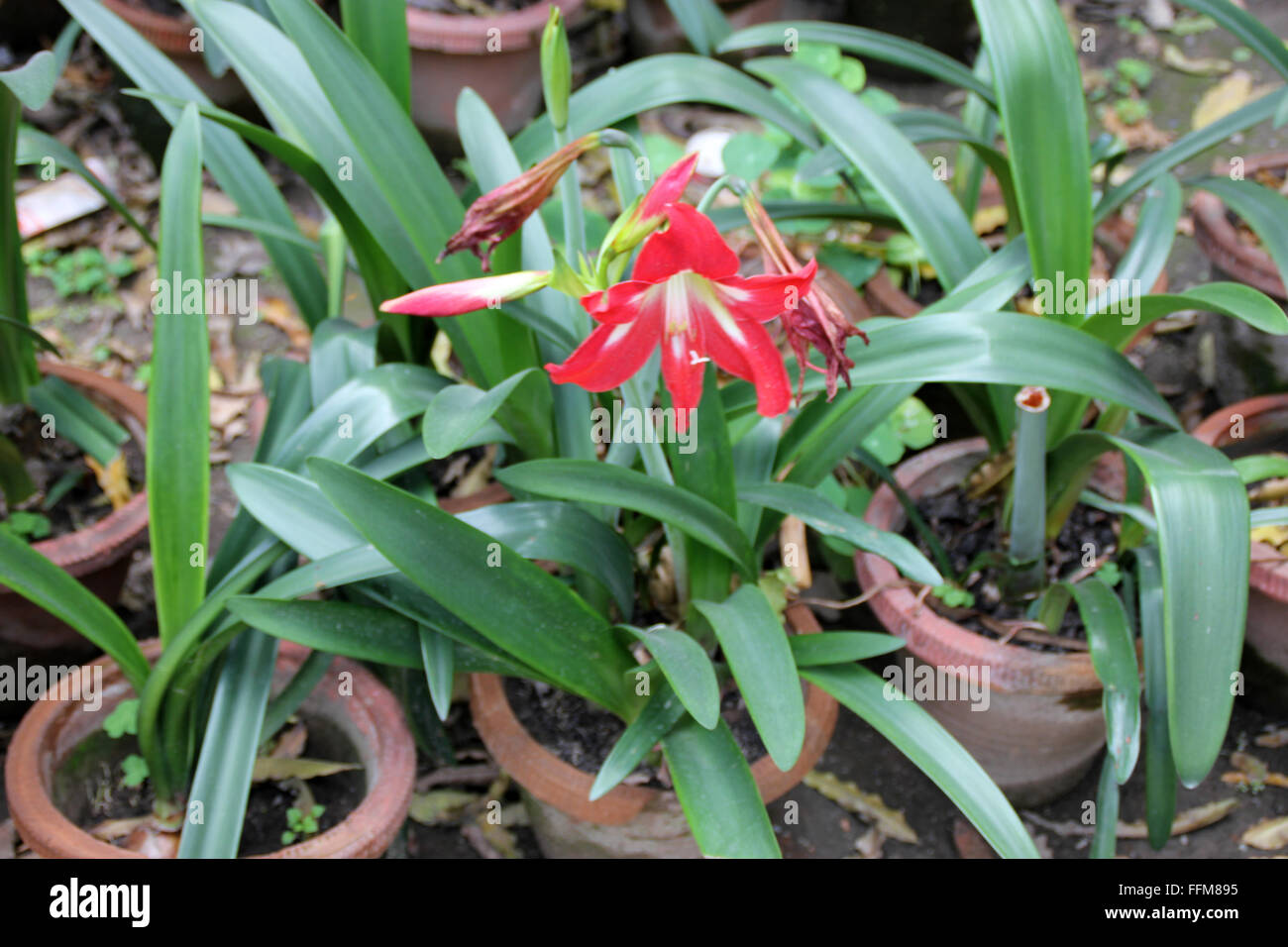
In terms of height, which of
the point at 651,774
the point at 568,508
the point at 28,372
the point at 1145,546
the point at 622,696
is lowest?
the point at 651,774

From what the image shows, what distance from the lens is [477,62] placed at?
2854 mm

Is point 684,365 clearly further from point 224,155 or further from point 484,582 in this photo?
point 224,155

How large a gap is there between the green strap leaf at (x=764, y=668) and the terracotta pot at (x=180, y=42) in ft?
6.08

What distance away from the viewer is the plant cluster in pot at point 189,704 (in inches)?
59.2

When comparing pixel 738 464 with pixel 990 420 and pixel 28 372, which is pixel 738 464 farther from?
pixel 28 372

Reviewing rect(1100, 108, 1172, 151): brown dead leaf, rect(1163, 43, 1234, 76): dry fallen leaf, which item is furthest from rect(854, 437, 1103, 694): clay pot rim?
rect(1163, 43, 1234, 76): dry fallen leaf

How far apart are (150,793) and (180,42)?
1.82 metres

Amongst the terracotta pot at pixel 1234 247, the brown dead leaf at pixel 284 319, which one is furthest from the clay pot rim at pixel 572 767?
the brown dead leaf at pixel 284 319

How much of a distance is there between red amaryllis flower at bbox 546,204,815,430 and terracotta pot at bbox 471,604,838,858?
2.07ft

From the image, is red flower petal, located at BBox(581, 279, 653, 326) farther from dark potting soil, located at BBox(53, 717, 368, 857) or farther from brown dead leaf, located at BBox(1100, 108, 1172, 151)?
brown dead leaf, located at BBox(1100, 108, 1172, 151)

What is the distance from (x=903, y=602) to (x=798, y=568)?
0.24 meters

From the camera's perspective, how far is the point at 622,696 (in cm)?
159

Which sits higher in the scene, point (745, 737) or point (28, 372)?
point (28, 372)

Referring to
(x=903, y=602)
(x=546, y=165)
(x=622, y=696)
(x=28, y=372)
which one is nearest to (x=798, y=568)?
(x=903, y=602)
